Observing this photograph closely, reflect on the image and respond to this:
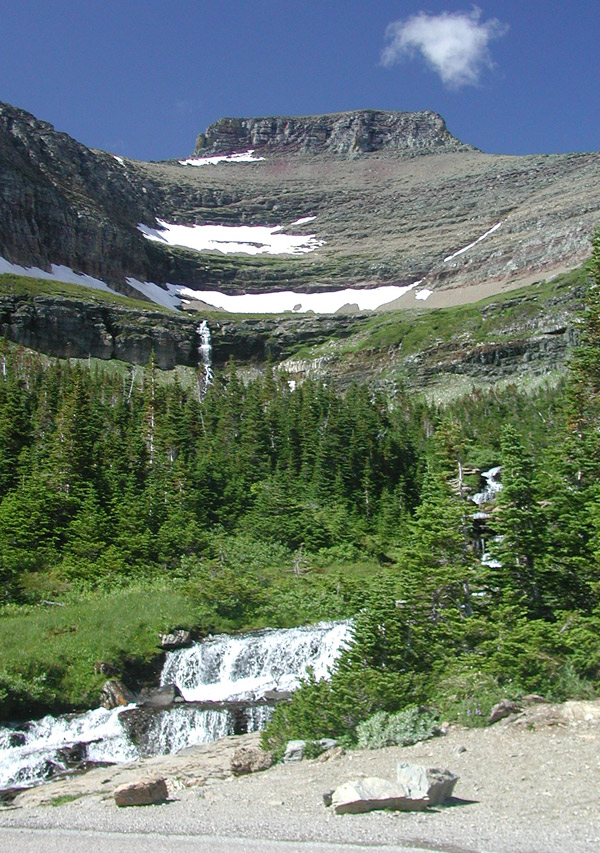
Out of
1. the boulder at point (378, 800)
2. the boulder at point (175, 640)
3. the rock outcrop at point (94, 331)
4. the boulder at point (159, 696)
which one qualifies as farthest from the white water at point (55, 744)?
the rock outcrop at point (94, 331)

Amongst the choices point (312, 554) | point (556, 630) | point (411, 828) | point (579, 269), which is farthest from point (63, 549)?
point (579, 269)

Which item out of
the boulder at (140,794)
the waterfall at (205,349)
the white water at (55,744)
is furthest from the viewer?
the waterfall at (205,349)

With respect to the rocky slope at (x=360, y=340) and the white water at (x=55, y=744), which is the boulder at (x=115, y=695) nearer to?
the white water at (x=55, y=744)

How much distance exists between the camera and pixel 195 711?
27.7 meters

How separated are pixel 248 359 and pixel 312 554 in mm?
136638

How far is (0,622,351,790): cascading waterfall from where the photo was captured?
80.8ft

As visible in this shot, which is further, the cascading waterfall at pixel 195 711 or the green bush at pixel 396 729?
the cascading waterfall at pixel 195 711

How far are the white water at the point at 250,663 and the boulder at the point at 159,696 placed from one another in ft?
1.91

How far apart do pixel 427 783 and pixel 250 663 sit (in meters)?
24.1

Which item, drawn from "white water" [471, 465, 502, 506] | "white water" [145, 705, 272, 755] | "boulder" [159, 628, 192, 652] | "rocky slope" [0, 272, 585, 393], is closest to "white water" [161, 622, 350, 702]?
"boulder" [159, 628, 192, 652]

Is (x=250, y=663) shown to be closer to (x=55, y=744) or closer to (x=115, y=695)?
(x=115, y=695)

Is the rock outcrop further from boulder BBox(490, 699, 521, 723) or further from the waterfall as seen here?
boulder BBox(490, 699, 521, 723)

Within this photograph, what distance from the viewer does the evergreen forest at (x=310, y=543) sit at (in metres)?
20.0

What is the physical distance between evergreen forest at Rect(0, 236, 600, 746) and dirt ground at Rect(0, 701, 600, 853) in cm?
232
